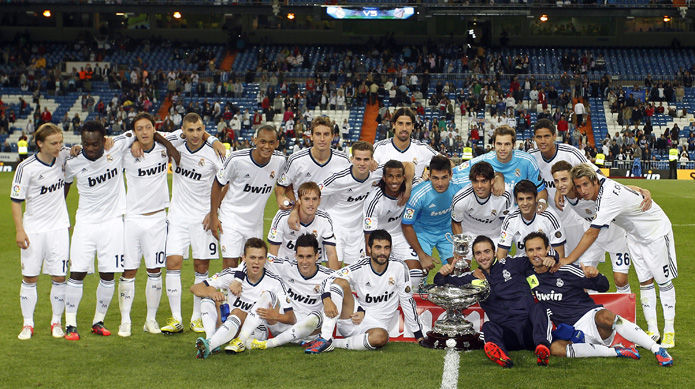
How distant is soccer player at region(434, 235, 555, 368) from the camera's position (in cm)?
793

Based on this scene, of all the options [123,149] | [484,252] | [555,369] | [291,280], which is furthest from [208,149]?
[555,369]

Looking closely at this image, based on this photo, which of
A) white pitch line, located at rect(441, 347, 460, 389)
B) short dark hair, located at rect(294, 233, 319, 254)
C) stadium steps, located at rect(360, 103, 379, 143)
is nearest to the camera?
white pitch line, located at rect(441, 347, 460, 389)

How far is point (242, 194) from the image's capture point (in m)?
9.55

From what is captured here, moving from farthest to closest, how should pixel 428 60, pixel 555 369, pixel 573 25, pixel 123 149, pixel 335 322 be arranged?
pixel 573 25 < pixel 428 60 < pixel 123 149 < pixel 335 322 < pixel 555 369

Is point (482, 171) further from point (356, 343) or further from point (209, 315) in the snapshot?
point (209, 315)

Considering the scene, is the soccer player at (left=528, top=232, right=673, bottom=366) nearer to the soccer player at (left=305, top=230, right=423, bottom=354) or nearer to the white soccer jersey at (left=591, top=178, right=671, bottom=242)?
the white soccer jersey at (left=591, top=178, right=671, bottom=242)

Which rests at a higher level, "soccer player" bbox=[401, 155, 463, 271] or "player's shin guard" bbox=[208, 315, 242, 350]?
"soccer player" bbox=[401, 155, 463, 271]

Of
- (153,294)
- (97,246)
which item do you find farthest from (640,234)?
(97,246)

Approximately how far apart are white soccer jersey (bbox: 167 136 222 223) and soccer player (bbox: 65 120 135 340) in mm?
720

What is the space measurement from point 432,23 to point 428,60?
4.72 metres

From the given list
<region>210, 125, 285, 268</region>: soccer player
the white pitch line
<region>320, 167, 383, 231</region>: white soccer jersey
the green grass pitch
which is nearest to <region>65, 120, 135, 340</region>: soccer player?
the green grass pitch

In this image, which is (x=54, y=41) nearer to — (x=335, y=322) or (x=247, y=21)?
(x=247, y=21)

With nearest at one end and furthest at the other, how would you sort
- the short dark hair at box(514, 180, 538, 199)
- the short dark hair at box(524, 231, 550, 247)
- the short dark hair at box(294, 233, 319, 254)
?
the short dark hair at box(524, 231, 550, 247) → the short dark hair at box(294, 233, 319, 254) → the short dark hair at box(514, 180, 538, 199)

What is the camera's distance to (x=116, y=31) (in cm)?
4931
